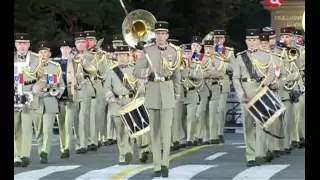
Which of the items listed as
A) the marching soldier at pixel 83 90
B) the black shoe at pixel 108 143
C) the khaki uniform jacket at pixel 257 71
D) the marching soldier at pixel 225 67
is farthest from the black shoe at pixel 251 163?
the black shoe at pixel 108 143

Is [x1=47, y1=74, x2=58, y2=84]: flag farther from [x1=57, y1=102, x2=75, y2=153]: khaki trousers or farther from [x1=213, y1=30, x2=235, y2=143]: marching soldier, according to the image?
[x1=213, y1=30, x2=235, y2=143]: marching soldier

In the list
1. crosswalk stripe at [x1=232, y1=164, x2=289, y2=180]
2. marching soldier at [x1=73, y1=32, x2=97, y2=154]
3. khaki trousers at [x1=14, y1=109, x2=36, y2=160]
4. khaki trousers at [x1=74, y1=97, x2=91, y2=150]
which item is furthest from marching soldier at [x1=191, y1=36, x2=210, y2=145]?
khaki trousers at [x1=14, y1=109, x2=36, y2=160]

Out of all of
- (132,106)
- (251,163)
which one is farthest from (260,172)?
(132,106)

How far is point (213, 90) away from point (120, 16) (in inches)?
553

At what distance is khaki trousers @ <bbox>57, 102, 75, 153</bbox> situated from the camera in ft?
54.6

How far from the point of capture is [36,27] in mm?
30797

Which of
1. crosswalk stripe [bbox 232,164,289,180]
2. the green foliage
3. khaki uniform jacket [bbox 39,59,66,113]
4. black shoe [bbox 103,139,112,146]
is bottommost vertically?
crosswalk stripe [bbox 232,164,289,180]

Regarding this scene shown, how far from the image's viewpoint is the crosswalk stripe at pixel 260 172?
41.9 ft

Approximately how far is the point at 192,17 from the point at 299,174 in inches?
878

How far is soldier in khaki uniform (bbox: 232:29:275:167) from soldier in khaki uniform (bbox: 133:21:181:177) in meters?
1.46

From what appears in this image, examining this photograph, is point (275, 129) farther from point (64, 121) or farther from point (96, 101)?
point (96, 101)

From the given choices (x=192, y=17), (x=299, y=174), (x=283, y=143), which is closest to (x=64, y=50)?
(x=283, y=143)

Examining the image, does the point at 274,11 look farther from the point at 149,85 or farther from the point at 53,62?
the point at 149,85

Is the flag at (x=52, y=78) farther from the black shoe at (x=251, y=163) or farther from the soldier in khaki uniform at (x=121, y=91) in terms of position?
the black shoe at (x=251, y=163)
